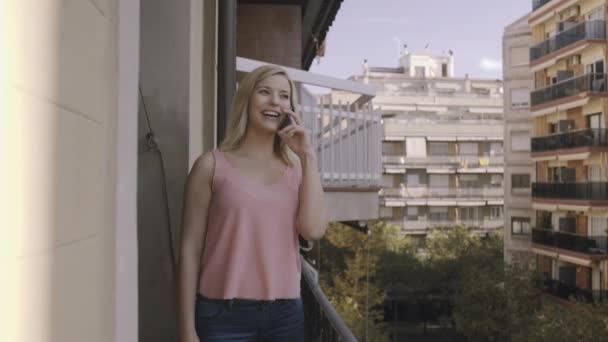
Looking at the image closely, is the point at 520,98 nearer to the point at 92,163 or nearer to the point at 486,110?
the point at 486,110

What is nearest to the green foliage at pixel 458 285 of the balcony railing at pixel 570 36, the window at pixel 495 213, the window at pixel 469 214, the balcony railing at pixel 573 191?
the balcony railing at pixel 573 191

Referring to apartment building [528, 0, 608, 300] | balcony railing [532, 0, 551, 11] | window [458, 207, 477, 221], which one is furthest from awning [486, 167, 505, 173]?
balcony railing [532, 0, 551, 11]

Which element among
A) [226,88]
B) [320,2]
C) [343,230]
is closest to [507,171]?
[343,230]

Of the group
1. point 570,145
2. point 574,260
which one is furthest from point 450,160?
point 574,260

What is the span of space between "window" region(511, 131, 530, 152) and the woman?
2934 cm

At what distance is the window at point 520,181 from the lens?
96.0 ft

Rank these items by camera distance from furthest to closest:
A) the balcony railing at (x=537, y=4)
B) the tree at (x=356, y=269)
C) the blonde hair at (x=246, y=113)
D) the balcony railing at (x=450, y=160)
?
the balcony railing at (x=450, y=160), the balcony railing at (x=537, y=4), the tree at (x=356, y=269), the blonde hair at (x=246, y=113)

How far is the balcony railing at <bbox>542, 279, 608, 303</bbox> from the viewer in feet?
72.6

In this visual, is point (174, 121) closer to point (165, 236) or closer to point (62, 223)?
point (165, 236)

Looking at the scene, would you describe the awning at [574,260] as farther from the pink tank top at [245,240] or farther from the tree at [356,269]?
the pink tank top at [245,240]

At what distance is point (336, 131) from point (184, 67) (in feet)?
14.7

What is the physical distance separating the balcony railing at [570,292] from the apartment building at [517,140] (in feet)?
9.95

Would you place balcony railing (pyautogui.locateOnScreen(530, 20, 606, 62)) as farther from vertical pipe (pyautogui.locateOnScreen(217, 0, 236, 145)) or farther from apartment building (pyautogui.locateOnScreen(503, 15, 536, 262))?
vertical pipe (pyautogui.locateOnScreen(217, 0, 236, 145))

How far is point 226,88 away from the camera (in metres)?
2.56
